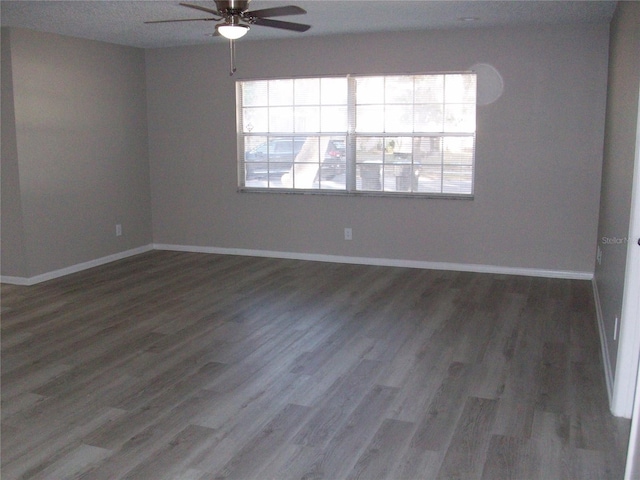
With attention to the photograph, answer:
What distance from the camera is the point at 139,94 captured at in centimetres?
693

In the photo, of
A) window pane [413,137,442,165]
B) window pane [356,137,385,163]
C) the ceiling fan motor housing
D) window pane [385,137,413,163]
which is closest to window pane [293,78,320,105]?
window pane [356,137,385,163]

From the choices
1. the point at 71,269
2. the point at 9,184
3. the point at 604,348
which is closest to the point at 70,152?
the point at 9,184

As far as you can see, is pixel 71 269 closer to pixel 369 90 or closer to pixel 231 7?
pixel 369 90

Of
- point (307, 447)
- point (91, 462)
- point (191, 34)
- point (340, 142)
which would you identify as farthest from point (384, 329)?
point (191, 34)

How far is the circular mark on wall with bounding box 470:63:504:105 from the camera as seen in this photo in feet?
18.6

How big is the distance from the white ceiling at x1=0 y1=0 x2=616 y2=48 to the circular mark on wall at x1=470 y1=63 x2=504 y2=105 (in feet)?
1.27

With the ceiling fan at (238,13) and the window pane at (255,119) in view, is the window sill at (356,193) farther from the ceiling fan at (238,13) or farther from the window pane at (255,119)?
the ceiling fan at (238,13)

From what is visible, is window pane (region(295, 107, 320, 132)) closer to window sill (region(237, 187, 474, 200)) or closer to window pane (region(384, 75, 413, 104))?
window sill (region(237, 187, 474, 200))

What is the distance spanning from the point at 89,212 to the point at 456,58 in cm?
396

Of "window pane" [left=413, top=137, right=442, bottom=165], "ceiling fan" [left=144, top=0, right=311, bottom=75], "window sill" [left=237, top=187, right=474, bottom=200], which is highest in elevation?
"ceiling fan" [left=144, top=0, right=311, bottom=75]

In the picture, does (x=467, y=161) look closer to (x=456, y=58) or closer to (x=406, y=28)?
(x=456, y=58)

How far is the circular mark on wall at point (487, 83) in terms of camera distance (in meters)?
5.66

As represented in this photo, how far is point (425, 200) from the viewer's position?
6086 millimetres

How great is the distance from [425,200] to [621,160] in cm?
266
